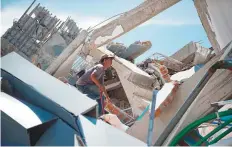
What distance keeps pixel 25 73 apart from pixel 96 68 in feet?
10.9

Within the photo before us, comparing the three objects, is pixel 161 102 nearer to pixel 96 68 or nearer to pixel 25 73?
pixel 25 73

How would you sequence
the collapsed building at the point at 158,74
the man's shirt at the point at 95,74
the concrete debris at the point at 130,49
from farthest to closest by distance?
the concrete debris at the point at 130,49, the man's shirt at the point at 95,74, the collapsed building at the point at 158,74

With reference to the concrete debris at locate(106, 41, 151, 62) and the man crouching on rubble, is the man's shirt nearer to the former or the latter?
the man crouching on rubble

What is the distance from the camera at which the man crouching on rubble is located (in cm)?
505

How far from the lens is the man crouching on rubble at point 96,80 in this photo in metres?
5.05

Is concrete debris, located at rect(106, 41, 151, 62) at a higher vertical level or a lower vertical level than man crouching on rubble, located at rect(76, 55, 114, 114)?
lower

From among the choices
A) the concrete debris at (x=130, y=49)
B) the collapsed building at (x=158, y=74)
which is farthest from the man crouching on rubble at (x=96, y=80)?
the concrete debris at (x=130, y=49)

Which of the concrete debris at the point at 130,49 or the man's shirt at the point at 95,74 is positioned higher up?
the man's shirt at the point at 95,74

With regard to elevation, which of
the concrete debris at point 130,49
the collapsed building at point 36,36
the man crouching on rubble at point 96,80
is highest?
the collapsed building at point 36,36

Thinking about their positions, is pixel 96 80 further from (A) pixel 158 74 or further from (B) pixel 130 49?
(B) pixel 130 49

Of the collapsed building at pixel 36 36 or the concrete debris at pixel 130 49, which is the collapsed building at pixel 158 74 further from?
the collapsed building at pixel 36 36

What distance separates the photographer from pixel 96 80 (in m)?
5.07

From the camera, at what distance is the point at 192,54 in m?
13.2

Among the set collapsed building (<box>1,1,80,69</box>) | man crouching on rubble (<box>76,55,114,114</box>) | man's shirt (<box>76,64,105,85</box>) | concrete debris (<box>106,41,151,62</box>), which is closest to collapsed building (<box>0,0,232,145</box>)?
concrete debris (<box>106,41,151,62</box>)
